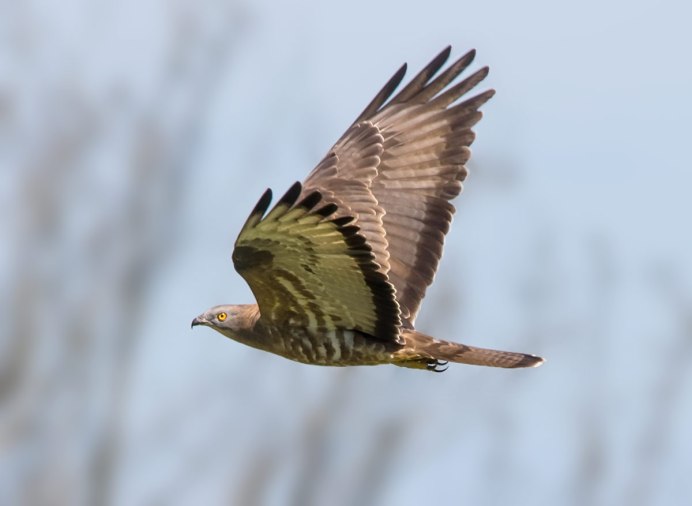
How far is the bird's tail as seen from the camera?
12.7 meters

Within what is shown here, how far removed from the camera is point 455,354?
A: 1275cm

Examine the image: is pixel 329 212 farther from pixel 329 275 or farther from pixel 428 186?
pixel 428 186

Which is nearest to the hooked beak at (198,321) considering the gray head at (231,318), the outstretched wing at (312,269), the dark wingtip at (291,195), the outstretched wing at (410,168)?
the gray head at (231,318)

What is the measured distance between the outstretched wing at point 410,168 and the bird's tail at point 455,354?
417 millimetres

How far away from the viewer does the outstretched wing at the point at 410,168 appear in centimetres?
1323

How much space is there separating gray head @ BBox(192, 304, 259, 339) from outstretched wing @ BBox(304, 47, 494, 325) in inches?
33.8

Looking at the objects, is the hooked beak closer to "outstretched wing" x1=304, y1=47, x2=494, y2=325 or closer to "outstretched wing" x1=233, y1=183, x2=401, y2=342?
"outstretched wing" x1=233, y1=183, x2=401, y2=342

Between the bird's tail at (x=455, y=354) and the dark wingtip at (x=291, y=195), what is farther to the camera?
the bird's tail at (x=455, y=354)

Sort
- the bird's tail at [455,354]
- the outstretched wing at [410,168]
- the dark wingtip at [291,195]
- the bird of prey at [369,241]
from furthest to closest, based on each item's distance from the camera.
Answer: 1. the outstretched wing at [410,168]
2. the bird's tail at [455,354]
3. the bird of prey at [369,241]
4. the dark wingtip at [291,195]

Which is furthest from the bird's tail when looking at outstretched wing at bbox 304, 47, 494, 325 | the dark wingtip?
the dark wingtip

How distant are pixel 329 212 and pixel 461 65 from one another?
8.67ft

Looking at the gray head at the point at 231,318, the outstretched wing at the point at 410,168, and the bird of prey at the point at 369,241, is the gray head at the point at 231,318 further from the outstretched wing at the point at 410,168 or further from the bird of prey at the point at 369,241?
the outstretched wing at the point at 410,168

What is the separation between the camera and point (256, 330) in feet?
42.5

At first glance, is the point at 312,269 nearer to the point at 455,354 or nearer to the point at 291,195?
the point at 291,195
